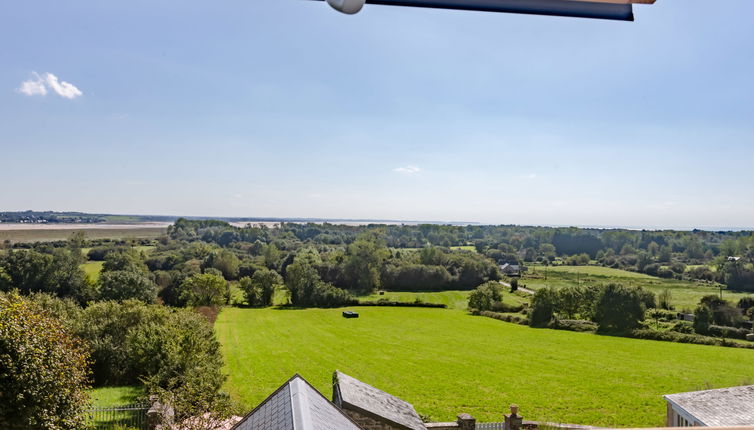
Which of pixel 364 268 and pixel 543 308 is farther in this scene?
pixel 364 268

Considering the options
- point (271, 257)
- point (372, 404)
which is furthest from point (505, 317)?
point (372, 404)

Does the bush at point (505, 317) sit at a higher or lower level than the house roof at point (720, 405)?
lower

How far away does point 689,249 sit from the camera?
95688mm

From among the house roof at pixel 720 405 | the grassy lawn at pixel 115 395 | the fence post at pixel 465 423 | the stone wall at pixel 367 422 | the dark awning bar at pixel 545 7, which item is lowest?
the grassy lawn at pixel 115 395

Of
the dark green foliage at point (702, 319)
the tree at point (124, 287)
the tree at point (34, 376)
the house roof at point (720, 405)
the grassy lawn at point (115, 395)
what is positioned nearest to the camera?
the tree at point (34, 376)

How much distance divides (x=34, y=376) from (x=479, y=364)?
29.8 metres

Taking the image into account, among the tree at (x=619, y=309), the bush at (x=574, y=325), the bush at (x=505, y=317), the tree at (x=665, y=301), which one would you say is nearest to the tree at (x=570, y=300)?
the bush at (x=574, y=325)

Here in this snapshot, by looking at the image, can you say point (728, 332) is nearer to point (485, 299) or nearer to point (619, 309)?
point (619, 309)

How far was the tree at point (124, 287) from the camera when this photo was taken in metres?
39.8

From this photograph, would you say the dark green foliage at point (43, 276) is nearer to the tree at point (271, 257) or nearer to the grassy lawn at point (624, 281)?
the tree at point (271, 257)

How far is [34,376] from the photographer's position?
8.91m

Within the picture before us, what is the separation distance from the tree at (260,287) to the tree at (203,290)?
5881 mm

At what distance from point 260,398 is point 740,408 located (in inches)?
833

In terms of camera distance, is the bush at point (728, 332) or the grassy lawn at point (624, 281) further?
the grassy lawn at point (624, 281)
